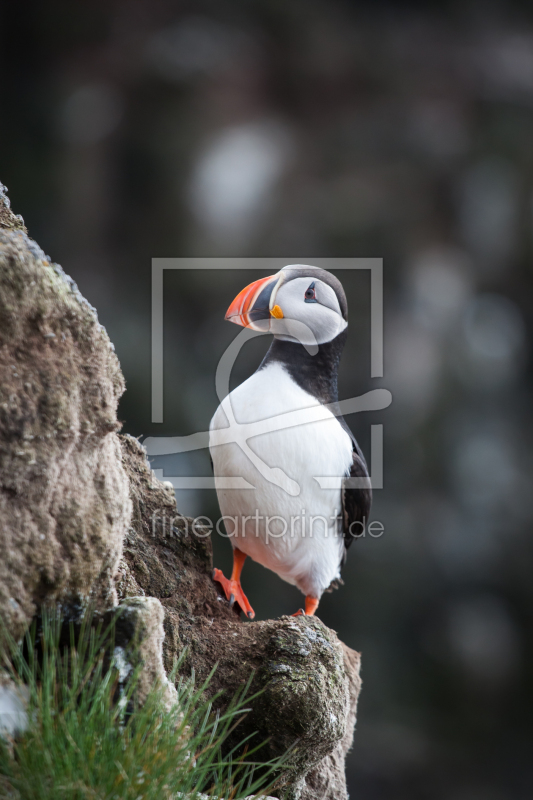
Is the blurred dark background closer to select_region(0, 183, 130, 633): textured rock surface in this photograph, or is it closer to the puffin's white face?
the puffin's white face

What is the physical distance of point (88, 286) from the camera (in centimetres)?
410

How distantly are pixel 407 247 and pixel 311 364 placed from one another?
283 cm

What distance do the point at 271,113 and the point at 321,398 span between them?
320cm

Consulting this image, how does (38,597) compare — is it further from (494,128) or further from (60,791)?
(494,128)

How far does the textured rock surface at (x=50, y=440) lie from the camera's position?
1.00m

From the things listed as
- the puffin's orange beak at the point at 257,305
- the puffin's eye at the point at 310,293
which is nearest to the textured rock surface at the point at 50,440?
the puffin's orange beak at the point at 257,305

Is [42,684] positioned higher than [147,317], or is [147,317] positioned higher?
[147,317]

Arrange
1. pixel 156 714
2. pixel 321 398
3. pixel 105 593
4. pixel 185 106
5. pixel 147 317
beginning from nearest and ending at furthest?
pixel 156 714
pixel 105 593
pixel 321 398
pixel 147 317
pixel 185 106

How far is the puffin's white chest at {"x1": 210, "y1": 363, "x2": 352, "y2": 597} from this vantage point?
194cm

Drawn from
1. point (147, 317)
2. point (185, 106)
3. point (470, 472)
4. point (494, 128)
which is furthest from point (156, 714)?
point (494, 128)
